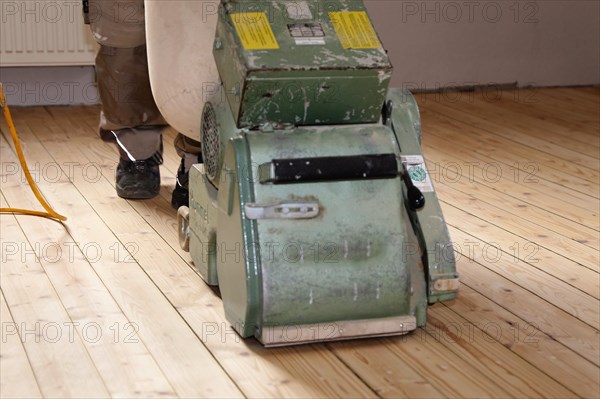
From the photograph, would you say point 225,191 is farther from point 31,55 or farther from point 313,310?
point 31,55

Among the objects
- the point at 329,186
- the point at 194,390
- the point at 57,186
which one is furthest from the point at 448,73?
the point at 194,390

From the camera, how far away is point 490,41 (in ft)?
13.9

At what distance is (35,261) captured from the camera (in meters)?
2.15

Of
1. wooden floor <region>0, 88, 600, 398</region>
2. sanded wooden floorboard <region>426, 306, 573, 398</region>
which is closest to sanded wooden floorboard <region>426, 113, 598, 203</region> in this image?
wooden floor <region>0, 88, 600, 398</region>

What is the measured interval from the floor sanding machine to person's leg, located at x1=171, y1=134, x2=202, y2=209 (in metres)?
0.60

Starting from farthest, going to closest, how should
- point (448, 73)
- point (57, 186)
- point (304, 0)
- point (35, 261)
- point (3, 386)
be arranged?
1. point (448, 73)
2. point (57, 186)
3. point (35, 261)
4. point (304, 0)
5. point (3, 386)

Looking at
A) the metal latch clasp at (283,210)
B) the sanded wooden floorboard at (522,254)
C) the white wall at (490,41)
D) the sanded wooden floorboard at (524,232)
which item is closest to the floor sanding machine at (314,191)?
the metal latch clasp at (283,210)

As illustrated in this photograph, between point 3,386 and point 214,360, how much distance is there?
1.16ft

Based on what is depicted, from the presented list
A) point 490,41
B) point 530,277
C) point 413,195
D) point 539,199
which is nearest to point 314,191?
point 413,195

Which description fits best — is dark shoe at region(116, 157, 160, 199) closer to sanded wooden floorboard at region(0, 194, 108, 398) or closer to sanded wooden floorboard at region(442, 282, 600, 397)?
sanded wooden floorboard at region(0, 194, 108, 398)

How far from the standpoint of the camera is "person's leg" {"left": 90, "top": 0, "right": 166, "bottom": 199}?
8.07 ft

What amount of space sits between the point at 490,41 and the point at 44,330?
2.94 metres

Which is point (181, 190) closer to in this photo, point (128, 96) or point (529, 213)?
point (128, 96)

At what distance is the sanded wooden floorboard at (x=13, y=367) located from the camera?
154 centimetres
